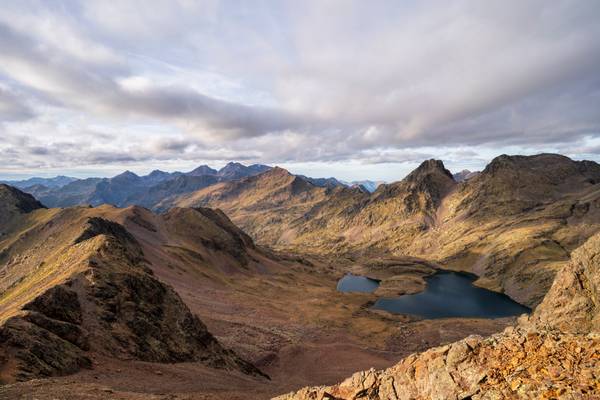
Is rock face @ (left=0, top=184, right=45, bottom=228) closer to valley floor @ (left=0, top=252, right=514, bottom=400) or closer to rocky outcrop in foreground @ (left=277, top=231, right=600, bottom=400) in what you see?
valley floor @ (left=0, top=252, right=514, bottom=400)

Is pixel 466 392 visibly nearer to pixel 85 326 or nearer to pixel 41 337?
pixel 41 337

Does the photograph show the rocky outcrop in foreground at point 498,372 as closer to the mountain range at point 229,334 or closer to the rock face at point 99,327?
the mountain range at point 229,334

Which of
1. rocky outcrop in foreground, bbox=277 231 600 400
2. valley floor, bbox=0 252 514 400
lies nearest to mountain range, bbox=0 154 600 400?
rocky outcrop in foreground, bbox=277 231 600 400

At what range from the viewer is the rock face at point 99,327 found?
33281 mm

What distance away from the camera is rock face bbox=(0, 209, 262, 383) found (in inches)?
1310

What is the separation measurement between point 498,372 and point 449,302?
15340 centimetres

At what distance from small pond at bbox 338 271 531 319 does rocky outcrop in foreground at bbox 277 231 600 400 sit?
389 feet

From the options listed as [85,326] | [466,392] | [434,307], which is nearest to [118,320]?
[85,326]

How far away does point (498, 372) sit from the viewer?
1969cm

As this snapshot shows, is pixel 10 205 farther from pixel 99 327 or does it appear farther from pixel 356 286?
pixel 99 327

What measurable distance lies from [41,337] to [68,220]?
128886 mm

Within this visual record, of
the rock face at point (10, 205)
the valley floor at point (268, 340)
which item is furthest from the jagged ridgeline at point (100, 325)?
the rock face at point (10, 205)

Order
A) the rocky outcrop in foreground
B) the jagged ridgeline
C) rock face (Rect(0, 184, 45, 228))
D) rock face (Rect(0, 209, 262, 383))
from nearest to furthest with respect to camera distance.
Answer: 1. the rocky outcrop in foreground
2. rock face (Rect(0, 209, 262, 383))
3. the jagged ridgeline
4. rock face (Rect(0, 184, 45, 228))

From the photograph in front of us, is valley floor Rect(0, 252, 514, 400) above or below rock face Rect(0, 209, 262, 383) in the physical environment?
below
